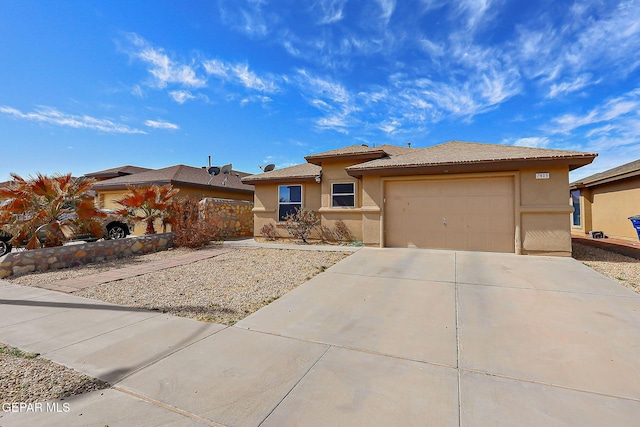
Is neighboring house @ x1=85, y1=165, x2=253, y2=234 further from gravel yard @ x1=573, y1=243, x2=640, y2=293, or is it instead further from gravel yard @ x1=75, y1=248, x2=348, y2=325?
gravel yard @ x1=573, y1=243, x2=640, y2=293

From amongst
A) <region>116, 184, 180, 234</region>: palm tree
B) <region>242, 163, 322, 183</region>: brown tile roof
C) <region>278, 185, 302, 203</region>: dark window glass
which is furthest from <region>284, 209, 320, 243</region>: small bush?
<region>116, 184, 180, 234</region>: palm tree

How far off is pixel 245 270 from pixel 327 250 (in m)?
3.58

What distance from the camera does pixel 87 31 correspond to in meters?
8.14

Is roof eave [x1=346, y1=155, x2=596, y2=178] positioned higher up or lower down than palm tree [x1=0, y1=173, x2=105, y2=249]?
higher up

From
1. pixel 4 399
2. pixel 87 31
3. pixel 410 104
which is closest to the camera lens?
pixel 4 399

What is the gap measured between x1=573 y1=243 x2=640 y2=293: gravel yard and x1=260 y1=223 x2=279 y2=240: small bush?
11045mm

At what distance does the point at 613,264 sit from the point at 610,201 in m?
9.56

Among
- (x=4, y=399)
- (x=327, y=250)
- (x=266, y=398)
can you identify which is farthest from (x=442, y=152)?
(x=4, y=399)

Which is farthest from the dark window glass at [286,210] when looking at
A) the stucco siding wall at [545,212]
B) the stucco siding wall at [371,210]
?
the stucco siding wall at [545,212]

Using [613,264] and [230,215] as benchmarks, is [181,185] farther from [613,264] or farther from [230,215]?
[613,264]

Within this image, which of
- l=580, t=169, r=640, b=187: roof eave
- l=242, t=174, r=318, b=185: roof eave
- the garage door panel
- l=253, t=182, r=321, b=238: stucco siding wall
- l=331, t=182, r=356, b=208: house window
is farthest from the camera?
l=253, t=182, r=321, b=238: stucco siding wall

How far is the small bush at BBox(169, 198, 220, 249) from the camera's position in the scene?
10.9 m

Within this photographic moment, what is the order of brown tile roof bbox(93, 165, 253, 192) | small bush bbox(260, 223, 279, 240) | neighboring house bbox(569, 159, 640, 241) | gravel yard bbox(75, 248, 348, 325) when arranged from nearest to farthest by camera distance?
gravel yard bbox(75, 248, 348, 325)
neighboring house bbox(569, 159, 640, 241)
small bush bbox(260, 223, 279, 240)
brown tile roof bbox(93, 165, 253, 192)

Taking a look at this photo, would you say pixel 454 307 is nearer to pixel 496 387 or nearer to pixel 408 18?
pixel 496 387
